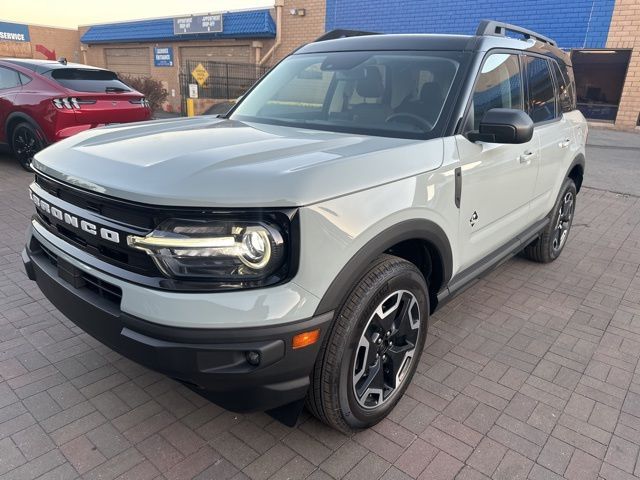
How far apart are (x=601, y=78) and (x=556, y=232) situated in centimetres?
1444

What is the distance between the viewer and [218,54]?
2386 centimetres

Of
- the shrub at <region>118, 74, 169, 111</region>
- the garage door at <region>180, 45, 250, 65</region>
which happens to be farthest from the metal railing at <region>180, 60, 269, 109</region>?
the garage door at <region>180, 45, 250, 65</region>

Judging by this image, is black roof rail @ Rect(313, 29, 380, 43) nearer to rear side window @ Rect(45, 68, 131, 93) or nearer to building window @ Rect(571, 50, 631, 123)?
rear side window @ Rect(45, 68, 131, 93)

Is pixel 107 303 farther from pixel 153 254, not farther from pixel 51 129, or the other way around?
pixel 51 129

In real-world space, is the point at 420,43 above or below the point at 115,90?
above

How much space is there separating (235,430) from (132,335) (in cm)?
87

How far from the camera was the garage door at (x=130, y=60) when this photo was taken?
90.5 feet

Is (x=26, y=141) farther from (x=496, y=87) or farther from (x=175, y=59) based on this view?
(x=175, y=59)

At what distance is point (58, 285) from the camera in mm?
2307

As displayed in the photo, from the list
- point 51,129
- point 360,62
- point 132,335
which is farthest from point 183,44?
point 132,335

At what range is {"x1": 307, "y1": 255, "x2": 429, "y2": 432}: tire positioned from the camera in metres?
2.11

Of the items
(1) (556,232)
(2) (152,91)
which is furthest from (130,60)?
(1) (556,232)

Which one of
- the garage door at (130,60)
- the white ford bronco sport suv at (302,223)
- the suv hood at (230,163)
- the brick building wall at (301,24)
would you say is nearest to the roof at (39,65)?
the white ford bronco sport suv at (302,223)

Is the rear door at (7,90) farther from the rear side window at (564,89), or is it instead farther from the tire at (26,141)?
the rear side window at (564,89)
